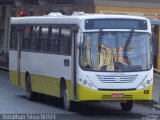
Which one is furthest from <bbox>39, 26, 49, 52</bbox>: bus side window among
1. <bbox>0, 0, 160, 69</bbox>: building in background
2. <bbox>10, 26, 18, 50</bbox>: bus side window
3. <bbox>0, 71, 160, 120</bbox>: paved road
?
<bbox>0, 0, 160, 69</bbox>: building in background

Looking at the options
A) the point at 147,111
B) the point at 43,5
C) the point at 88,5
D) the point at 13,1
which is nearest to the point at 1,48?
the point at 13,1

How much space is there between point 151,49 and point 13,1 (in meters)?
26.3

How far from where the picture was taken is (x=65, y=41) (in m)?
20.0

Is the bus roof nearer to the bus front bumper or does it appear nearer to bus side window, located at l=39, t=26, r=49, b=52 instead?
bus side window, located at l=39, t=26, r=49, b=52

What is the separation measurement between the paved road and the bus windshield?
4.32ft

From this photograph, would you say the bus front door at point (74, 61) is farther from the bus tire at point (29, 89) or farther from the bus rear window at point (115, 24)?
the bus tire at point (29, 89)

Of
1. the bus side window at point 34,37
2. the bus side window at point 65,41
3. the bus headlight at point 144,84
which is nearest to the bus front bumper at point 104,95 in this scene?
the bus headlight at point 144,84

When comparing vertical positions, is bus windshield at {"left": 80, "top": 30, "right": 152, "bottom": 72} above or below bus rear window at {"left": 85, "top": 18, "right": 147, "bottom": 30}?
below

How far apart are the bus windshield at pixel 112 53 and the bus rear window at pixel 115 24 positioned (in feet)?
0.59

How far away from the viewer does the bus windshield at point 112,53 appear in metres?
18.6

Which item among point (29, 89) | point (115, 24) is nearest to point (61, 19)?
point (115, 24)

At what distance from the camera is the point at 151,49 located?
19.1 meters

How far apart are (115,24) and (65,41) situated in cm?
182

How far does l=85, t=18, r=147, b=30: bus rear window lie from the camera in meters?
18.8
